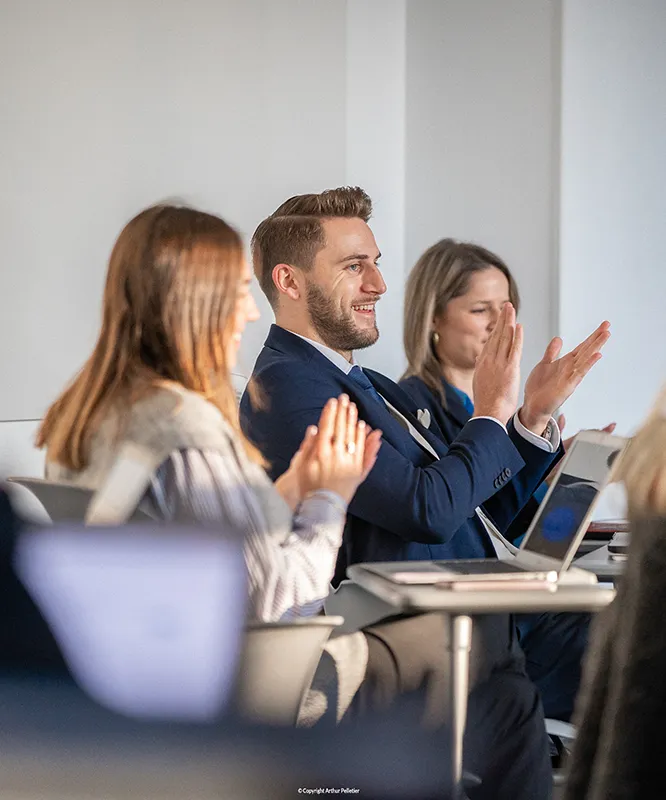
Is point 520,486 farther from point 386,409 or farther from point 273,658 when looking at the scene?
point 273,658

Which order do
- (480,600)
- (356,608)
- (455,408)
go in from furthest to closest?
1. (455,408)
2. (356,608)
3. (480,600)

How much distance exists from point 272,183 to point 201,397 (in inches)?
95.4

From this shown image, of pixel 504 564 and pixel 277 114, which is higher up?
pixel 277 114

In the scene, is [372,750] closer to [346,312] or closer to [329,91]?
[346,312]

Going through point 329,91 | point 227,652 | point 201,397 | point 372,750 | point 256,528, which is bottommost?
point 372,750

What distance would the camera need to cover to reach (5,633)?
5.60 ft

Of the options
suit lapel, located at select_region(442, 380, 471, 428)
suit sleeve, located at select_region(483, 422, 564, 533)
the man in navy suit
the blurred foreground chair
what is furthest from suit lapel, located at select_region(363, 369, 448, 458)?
the blurred foreground chair

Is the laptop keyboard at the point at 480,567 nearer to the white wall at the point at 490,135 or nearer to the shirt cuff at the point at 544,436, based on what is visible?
the shirt cuff at the point at 544,436

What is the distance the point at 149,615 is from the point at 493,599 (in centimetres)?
51

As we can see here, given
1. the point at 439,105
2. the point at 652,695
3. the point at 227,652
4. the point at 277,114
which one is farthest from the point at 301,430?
the point at 439,105

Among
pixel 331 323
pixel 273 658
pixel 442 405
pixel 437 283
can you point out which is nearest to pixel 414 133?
pixel 437 283

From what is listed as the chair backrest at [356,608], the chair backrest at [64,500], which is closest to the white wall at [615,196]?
the chair backrest at [356,608]

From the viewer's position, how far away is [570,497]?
6.91 ft

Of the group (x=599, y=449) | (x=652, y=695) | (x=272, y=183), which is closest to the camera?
(x=652, y=695)
